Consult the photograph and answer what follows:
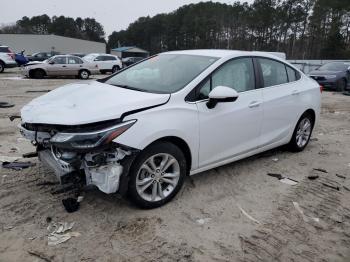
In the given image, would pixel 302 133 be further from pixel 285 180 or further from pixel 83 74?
pixel 83 74

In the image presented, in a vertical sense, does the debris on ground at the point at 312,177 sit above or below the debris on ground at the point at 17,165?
below

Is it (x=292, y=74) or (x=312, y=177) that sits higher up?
(x=292, y=74)

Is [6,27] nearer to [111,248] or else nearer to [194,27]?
[194,27]

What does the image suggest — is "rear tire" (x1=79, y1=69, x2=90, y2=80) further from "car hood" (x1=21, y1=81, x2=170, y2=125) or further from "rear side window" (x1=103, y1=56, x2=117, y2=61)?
"car hood" (x1=21, y1=81, x2=170, y2=125)

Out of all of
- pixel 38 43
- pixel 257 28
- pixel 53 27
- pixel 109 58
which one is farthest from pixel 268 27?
pixel 53 27

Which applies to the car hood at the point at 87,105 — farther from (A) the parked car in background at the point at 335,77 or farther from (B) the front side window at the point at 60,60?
(B) the front side window at the point at 60,60

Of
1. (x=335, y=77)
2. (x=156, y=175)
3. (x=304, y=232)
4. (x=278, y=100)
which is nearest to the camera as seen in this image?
(x=304, y=232)

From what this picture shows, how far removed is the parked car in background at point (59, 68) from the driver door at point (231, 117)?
19.2 meters

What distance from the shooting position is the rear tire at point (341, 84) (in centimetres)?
1764

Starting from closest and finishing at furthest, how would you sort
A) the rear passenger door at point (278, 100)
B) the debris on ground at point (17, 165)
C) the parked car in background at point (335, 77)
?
the debris on ground at point (17, 165)
the rear passenger door at point (278, 100)
the parked car in background at point (335, 77)

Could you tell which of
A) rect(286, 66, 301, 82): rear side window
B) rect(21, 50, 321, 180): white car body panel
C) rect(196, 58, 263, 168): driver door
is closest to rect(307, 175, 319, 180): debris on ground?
rect(21, 50, 321, 180): white car body panel

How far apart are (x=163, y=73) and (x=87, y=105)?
1.28m

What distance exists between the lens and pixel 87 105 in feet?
12.7

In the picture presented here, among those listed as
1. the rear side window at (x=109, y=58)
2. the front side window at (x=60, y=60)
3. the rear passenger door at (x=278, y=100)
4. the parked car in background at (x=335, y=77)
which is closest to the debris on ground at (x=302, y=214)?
the rear passenger door at (x=278, y=100)
